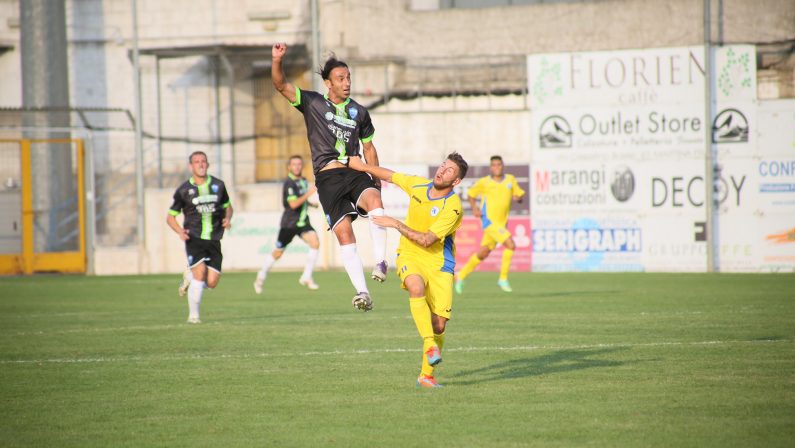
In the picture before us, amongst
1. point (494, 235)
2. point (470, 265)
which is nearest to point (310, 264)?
point (470, 265)

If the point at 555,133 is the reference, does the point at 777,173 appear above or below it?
below

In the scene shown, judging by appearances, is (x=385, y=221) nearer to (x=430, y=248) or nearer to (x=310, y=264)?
(x=430, y=248)

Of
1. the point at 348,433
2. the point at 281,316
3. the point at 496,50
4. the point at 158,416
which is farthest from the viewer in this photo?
the point at 496,50

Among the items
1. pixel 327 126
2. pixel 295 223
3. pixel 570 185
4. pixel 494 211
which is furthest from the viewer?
pixel 570 185

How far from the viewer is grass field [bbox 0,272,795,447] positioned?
22.8 feet

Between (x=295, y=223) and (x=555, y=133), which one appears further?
(x=555, y=133)

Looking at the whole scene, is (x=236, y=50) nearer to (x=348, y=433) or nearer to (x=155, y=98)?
(x=155, y=98)

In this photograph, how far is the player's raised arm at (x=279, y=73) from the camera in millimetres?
9156

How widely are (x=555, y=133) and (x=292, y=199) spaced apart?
864 cm

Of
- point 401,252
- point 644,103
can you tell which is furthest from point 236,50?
point 401,252

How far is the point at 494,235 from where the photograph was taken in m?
19.9

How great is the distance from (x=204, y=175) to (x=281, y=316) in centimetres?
238

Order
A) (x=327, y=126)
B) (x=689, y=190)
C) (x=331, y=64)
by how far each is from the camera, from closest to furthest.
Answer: (x=331, y=64) → (x=327, y=126) → (x=689, y=190)

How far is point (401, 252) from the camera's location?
9.09 meters
